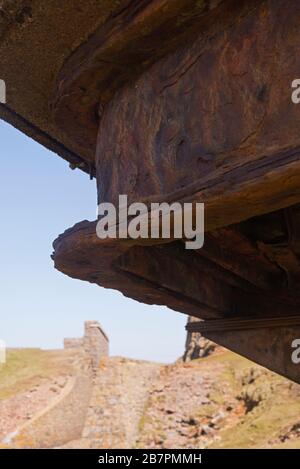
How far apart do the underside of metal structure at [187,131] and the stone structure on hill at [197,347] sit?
22.9m

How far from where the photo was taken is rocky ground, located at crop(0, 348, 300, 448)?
15.1 metres

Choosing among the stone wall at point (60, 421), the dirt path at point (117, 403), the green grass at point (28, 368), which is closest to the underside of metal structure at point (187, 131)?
the stone wall at point (60, 421)

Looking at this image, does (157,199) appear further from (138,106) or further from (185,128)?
(138,106)

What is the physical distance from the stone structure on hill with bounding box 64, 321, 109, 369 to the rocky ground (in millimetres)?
601

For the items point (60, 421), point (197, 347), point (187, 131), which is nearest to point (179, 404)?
point (60, 421)

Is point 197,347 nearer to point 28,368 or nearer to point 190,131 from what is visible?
point 28,368

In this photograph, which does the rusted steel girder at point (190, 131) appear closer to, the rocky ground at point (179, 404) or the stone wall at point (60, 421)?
the rocky ground at point (179, 404)

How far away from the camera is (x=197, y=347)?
27.6 m

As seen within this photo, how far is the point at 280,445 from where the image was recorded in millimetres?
11508

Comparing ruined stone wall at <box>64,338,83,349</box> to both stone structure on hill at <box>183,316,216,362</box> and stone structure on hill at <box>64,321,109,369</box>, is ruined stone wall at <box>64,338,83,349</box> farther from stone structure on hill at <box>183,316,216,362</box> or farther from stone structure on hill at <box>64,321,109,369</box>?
stone structure on hill at <box>183,316,216,362</box>

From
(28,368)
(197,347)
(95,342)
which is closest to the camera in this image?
(28,368)

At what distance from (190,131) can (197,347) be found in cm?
2643

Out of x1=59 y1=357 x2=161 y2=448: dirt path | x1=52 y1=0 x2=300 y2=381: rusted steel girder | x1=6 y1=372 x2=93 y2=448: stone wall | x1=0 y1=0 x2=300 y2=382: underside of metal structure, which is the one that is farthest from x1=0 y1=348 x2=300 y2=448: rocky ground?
x1=52 y1=0 x2=300 y2=381: rusted steel girder

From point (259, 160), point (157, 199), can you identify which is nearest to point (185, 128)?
point (157, 199)
